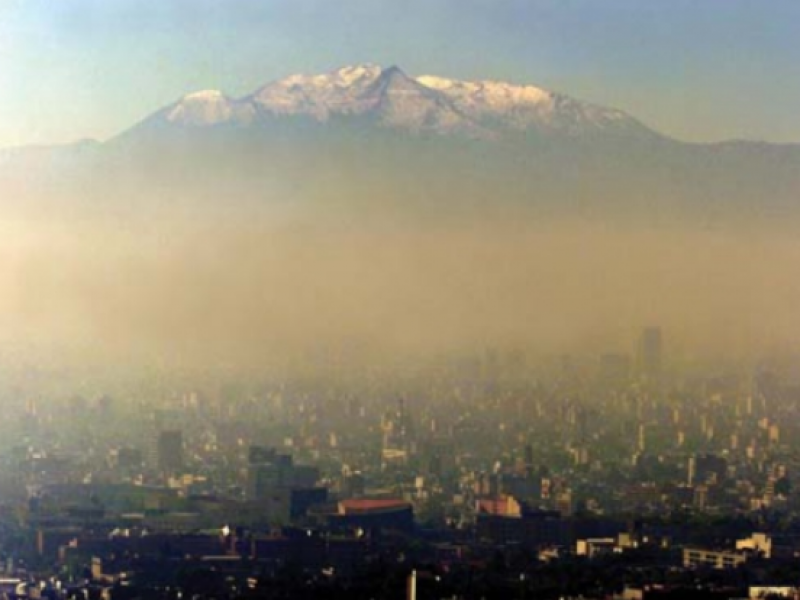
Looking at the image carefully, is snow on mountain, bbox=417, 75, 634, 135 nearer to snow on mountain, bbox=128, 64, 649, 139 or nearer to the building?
snow on mountain, bbox=128, 64, 649, 139

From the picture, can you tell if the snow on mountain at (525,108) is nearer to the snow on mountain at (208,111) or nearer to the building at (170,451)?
the snow on mountain at (208,111)

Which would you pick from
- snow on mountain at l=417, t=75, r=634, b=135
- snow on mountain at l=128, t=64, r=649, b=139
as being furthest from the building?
snow on mountain at l=417, t=75, r=634, b=135

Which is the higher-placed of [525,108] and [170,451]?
[525,108]

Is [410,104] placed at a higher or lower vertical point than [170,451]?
higher

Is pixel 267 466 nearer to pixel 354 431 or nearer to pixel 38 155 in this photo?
pixel 354 431

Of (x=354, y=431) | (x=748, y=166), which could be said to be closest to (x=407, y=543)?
(x=354, y=431)

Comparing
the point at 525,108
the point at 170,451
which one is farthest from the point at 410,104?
the point at 170,451

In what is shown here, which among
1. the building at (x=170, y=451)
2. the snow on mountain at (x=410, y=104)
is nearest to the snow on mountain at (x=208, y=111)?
→ the snow on mountain at (x=410, y=104)

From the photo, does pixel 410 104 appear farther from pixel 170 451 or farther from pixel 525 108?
pixel 170 451
